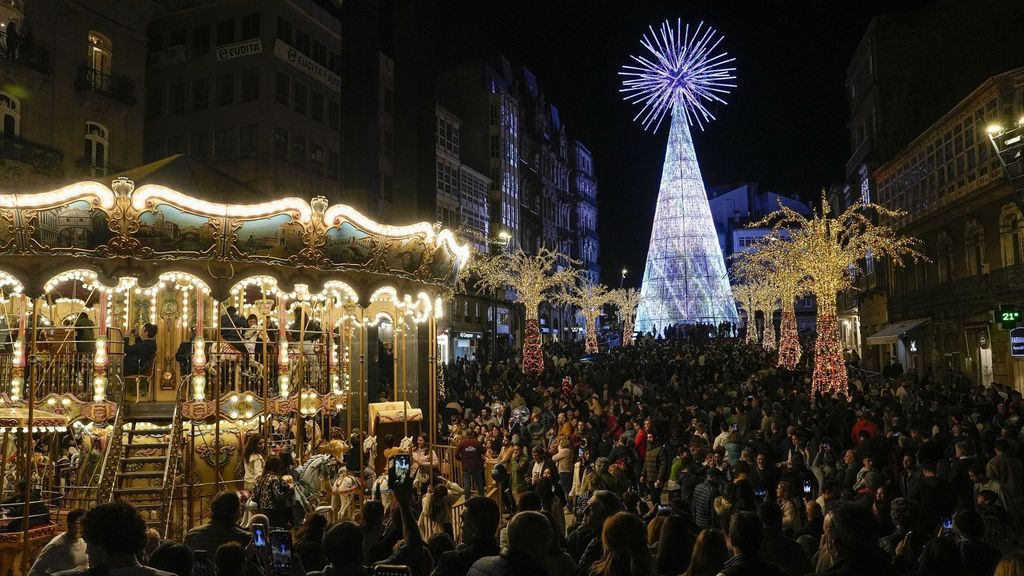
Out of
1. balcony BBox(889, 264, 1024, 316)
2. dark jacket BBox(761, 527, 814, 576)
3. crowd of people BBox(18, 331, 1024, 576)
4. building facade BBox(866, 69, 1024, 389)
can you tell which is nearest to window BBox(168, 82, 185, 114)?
crowd of people BBox(18, 331, 1024, 576)

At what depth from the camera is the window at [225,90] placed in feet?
117

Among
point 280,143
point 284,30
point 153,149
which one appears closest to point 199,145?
point 153,149

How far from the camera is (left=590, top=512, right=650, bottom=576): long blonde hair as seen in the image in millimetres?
5012

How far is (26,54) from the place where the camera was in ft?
79.3

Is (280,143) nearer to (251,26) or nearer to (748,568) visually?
(251,26)

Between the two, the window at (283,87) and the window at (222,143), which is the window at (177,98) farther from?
the window at (283,87)

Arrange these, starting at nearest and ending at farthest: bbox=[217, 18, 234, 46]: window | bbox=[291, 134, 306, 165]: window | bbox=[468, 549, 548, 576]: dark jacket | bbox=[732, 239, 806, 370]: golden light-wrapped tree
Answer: bbox=[468, 549, 548, 576]: dark jacket < bbox=[732, 239, 806, 370]: golden light-wrapped tree < bbox=[217, 18, 234, 46]: window < bbox=[291, 134, 306, 165]: window

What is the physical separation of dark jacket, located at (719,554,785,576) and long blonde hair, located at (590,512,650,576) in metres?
0.54

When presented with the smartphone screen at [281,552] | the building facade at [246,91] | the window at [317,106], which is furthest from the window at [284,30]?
the smartphone screen at [281,552]

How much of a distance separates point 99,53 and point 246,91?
8046mm

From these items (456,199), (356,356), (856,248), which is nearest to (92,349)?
(356,356)

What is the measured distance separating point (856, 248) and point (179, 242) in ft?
69.0

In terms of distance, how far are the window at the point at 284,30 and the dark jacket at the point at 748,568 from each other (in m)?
35.7

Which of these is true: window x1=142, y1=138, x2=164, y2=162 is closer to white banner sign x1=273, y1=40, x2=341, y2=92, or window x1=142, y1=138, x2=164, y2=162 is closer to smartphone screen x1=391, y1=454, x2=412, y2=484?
white banner sign x1=273, y1=40, x2=341, y2=92
